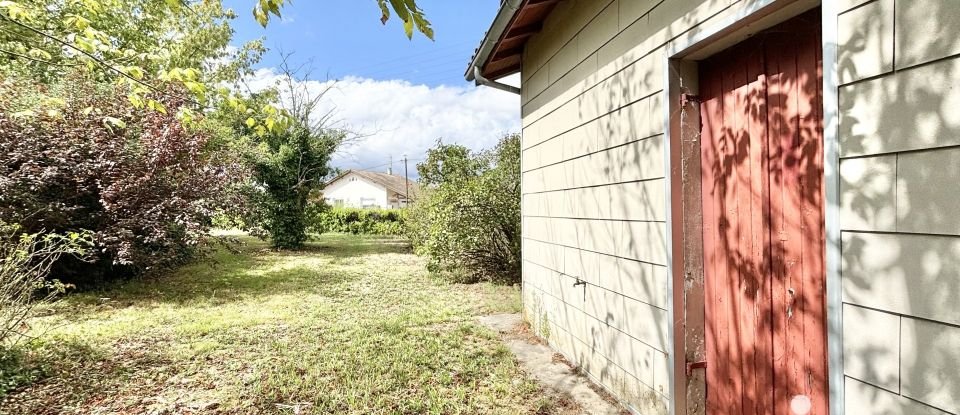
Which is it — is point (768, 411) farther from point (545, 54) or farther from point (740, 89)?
point (545, 54)

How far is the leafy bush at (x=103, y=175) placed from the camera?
5.82 meters

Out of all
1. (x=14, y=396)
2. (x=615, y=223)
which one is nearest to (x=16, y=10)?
(x=14, y=396)

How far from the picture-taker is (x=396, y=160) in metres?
37.6

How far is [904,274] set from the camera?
1.41m

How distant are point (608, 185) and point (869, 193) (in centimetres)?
181

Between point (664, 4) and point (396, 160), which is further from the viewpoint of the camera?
point (396, 160)

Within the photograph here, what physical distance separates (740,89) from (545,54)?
2482 mm

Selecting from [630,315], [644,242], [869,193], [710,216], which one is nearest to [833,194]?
[869,193]

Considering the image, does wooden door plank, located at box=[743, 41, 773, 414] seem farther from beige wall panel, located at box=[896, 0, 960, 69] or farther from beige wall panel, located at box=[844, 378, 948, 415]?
beige wall panel, located at box=[896, 0, 960, 69]

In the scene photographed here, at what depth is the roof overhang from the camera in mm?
3863

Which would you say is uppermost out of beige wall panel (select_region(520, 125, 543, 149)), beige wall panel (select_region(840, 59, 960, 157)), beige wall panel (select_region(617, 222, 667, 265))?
beige wall panel (select_region(520, 125, 543, 149))

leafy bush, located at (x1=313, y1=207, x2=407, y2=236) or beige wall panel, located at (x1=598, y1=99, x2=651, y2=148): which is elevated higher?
beige wall panel, located at (x1=598, y1=99, x2=651, y2=148)

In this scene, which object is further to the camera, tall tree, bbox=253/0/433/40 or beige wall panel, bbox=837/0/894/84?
tall tree, bbox=253/0/433/40

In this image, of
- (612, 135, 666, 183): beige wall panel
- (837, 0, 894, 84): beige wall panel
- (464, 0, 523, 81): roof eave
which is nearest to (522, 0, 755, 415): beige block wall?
(612, 135, 666, 183): beige wall panel
